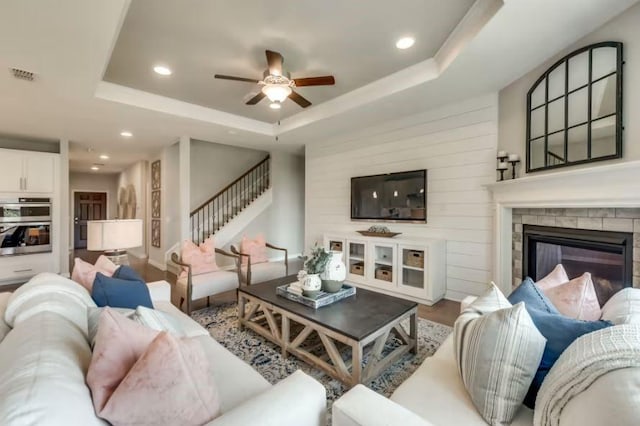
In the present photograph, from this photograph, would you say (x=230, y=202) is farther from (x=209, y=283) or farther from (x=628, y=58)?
(x=628, y=58)

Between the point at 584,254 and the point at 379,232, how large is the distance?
89.1 inches

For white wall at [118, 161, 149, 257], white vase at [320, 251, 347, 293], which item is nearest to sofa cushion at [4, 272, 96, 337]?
white vase at [320, 251, 347, 293]

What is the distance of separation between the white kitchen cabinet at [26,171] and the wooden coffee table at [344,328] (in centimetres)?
435

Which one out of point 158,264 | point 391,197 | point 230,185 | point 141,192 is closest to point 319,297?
point 391,197

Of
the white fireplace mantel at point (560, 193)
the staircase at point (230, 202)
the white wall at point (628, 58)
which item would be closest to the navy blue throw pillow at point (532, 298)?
the white fireplace mantel at point (560, 193)

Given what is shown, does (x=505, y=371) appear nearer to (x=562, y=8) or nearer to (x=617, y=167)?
(x=617, y=167)

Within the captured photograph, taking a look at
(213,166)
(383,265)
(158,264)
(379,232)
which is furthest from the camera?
(213,166)

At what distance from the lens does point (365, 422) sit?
0.97 meters

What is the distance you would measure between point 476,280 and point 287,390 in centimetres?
325

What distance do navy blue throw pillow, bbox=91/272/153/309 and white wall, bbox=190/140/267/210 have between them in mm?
4351

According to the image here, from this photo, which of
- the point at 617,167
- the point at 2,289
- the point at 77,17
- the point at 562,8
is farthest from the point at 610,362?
the point at 2,289

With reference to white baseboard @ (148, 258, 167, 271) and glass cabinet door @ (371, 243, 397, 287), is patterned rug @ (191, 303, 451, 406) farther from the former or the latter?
white baseboard @ (148, 258, 167, 271)

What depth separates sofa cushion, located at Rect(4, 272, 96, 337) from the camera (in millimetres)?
1267

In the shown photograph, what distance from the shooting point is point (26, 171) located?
457 centimetres
